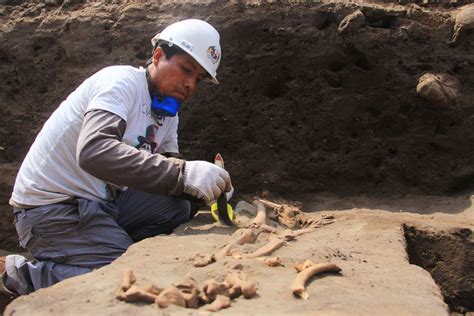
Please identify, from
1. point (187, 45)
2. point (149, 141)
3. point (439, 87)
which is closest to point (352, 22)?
point (439, 87)

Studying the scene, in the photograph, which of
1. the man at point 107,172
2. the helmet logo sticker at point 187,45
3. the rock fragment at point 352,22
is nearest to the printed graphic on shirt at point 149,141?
the man at point 107,172

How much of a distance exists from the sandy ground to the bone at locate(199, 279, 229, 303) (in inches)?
2.2

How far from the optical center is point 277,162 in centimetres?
430

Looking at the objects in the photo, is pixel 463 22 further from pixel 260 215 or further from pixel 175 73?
pixel 175 73

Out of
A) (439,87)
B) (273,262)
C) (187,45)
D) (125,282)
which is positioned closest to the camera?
(125,282)

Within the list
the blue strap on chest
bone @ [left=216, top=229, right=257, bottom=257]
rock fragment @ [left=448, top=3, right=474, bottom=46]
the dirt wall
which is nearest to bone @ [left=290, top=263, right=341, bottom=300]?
bone @ [left=216, top=229, right=257, bottom=257]

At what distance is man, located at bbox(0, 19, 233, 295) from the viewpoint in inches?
116

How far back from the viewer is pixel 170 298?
216 centimetres

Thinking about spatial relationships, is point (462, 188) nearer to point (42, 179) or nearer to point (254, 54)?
point (254, 54)

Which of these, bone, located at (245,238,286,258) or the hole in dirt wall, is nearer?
bone, located at (245,238,286,258)

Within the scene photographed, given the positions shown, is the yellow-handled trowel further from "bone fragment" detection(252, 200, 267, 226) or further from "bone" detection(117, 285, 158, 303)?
"bone" detection(117, 285, 158, 303)

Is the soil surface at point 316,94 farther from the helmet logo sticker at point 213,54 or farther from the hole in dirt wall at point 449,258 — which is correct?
the helmet logo sticker at point 213,54

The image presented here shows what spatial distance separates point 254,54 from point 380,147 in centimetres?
89

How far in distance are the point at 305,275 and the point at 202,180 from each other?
0.80 m
